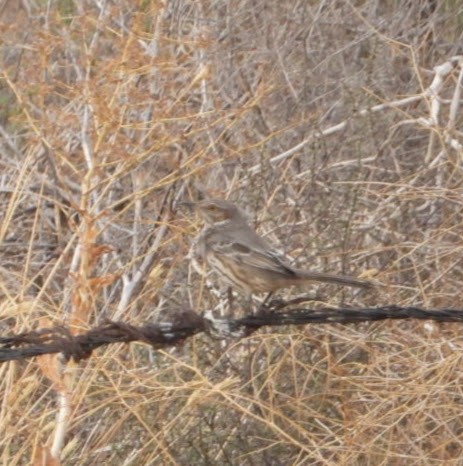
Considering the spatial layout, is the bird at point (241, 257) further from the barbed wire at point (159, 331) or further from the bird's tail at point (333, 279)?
the barbed wire at point (159, 331)

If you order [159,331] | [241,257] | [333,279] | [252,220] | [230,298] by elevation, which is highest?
[159,331]

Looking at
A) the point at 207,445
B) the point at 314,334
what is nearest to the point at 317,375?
the point at 314,334

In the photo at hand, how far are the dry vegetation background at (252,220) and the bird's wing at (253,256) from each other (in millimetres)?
406

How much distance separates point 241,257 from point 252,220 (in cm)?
146

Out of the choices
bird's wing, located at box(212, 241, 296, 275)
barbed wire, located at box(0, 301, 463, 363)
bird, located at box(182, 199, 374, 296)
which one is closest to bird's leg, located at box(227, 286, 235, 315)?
bird, located at box(182, 199, 374, 296)

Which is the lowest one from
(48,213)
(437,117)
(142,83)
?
(48,213)

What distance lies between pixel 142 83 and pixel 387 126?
78.8 inches

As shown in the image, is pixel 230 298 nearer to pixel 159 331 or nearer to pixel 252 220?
pixel 252 220

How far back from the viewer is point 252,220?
8578mm

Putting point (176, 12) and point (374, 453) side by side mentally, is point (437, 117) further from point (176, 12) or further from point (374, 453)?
point (374, 453)

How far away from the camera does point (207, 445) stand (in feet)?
24.9

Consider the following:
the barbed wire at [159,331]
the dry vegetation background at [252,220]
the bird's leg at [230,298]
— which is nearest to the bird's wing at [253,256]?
the dry vegetation background at [252,220]

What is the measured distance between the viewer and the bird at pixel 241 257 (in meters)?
6.99

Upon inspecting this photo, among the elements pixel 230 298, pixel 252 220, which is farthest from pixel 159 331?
pixel 252 220
